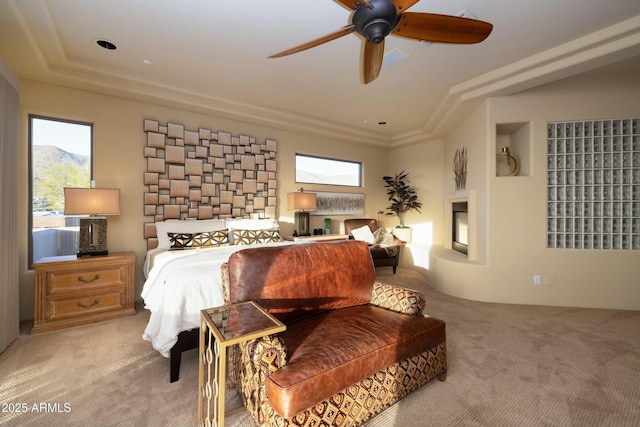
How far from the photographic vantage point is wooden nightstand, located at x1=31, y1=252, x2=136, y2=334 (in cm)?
268

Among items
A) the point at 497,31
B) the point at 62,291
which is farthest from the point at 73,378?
the point at 497,31

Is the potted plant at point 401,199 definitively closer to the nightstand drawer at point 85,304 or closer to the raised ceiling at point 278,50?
the raised ceiling at point 278,50

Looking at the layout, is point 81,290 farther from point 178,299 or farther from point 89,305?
point 178,299

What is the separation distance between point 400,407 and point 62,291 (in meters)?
3.32

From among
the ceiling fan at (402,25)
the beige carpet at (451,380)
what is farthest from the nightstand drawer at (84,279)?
the ceiling fan at (402,25)

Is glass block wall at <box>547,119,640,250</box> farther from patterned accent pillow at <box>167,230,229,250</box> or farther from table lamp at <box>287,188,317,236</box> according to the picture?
patterned accent pillow at <box>167,230,229,250</box>

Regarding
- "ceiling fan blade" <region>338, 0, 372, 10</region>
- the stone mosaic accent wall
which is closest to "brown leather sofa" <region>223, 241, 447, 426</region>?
"ceiling fan blade" <region>338, 0, 372, 10</region>

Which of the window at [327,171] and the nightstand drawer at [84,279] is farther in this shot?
the window at [327,171]

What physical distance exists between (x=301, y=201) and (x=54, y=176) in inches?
124

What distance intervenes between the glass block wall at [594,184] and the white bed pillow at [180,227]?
14.6ft

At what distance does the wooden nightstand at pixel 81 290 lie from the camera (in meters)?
2.68

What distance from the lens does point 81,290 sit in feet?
9.33

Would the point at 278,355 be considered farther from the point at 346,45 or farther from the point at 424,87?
the point at 424,87

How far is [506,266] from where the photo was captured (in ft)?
11.7
